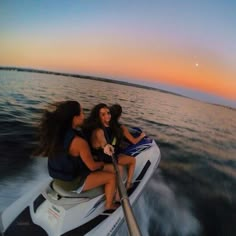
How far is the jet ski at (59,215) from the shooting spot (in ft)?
7.50

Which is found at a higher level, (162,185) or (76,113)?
(76,113)

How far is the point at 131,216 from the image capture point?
1.59 metres

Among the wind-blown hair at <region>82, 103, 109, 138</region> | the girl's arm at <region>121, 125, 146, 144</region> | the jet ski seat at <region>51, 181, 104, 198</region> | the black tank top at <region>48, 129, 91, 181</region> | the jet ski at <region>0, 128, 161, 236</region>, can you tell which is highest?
the wind-blown hair at <region>82, 103, 109, 138</region>

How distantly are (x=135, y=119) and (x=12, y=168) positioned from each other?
714 cm

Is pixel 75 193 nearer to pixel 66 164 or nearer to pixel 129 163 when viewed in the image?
pixel 66 164

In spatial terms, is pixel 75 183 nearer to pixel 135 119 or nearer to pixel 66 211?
pixel 66 211

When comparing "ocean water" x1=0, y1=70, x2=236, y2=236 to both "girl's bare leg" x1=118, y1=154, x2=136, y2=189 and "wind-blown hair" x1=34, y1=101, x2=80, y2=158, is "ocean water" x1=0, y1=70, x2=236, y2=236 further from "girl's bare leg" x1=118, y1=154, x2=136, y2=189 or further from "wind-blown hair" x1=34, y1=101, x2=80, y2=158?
"wind-blown hair" x1=34, y1=101, x2=80, y2=158

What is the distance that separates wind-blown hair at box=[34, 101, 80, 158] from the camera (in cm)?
221

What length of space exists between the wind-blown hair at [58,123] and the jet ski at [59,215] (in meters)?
0.51

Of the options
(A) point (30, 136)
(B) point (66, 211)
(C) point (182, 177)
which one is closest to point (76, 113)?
(B) point (66, 211)

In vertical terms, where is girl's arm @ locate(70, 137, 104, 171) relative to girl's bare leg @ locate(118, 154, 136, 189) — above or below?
above

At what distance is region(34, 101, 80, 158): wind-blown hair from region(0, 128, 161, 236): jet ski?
20.2 inches

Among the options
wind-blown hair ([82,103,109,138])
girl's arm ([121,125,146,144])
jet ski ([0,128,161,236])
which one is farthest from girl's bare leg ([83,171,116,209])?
girl's arm ([121,125,146,144])

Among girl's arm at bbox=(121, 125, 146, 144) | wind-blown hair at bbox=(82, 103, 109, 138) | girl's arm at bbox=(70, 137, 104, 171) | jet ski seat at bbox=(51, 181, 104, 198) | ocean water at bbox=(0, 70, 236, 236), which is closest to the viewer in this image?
girl's arm at bbox=(70, 137, 104, 171)
